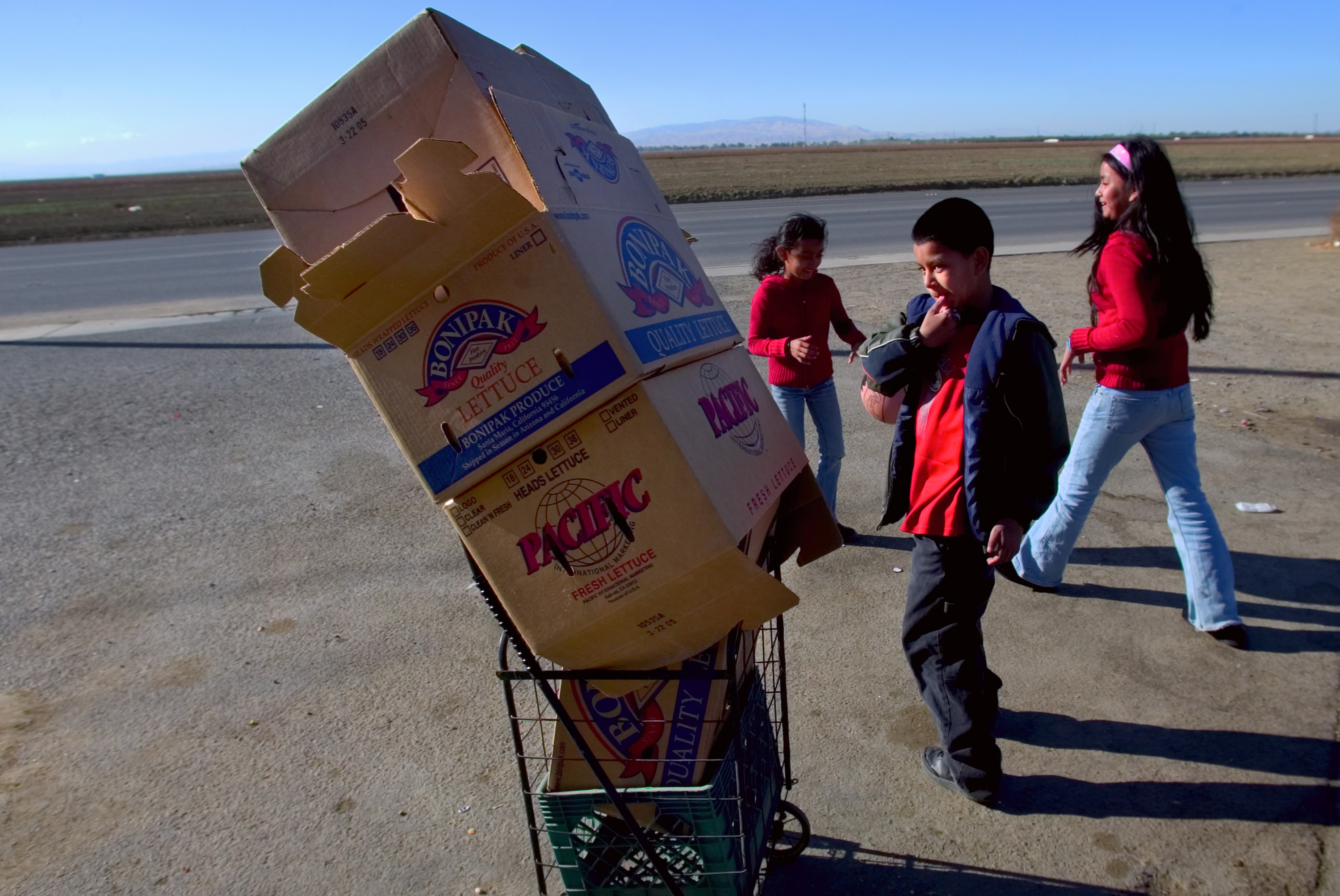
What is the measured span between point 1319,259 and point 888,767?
13.0m

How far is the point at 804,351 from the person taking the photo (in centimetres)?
408

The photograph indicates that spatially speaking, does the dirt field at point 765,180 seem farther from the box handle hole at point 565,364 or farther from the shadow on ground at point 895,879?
the box handle hole at point 565,364

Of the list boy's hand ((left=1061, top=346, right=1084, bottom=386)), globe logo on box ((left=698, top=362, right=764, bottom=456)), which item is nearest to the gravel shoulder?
boy's hand ((left=1061, top=346, right=1084, bottom=386))

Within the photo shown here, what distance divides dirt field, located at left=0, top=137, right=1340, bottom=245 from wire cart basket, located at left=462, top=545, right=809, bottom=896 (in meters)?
15.6

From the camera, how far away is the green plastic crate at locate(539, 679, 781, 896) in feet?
6.83

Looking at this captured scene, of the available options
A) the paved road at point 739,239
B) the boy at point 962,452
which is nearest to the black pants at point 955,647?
the boy at point 962,452

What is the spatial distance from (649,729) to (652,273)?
1.11 m

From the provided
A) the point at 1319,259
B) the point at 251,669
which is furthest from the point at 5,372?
the point at 1319,259

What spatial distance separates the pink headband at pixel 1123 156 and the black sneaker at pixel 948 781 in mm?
2269

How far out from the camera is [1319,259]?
1214cm

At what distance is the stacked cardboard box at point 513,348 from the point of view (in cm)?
174

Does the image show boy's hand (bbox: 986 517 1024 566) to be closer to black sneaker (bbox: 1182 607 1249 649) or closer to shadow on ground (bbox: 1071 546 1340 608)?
black sneaker (bbox: 1182 607 1249 649)

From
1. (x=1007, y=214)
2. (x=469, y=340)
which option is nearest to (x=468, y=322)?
(x=469, y=340)

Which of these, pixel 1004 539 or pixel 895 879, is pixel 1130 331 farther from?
pixel 895 879
